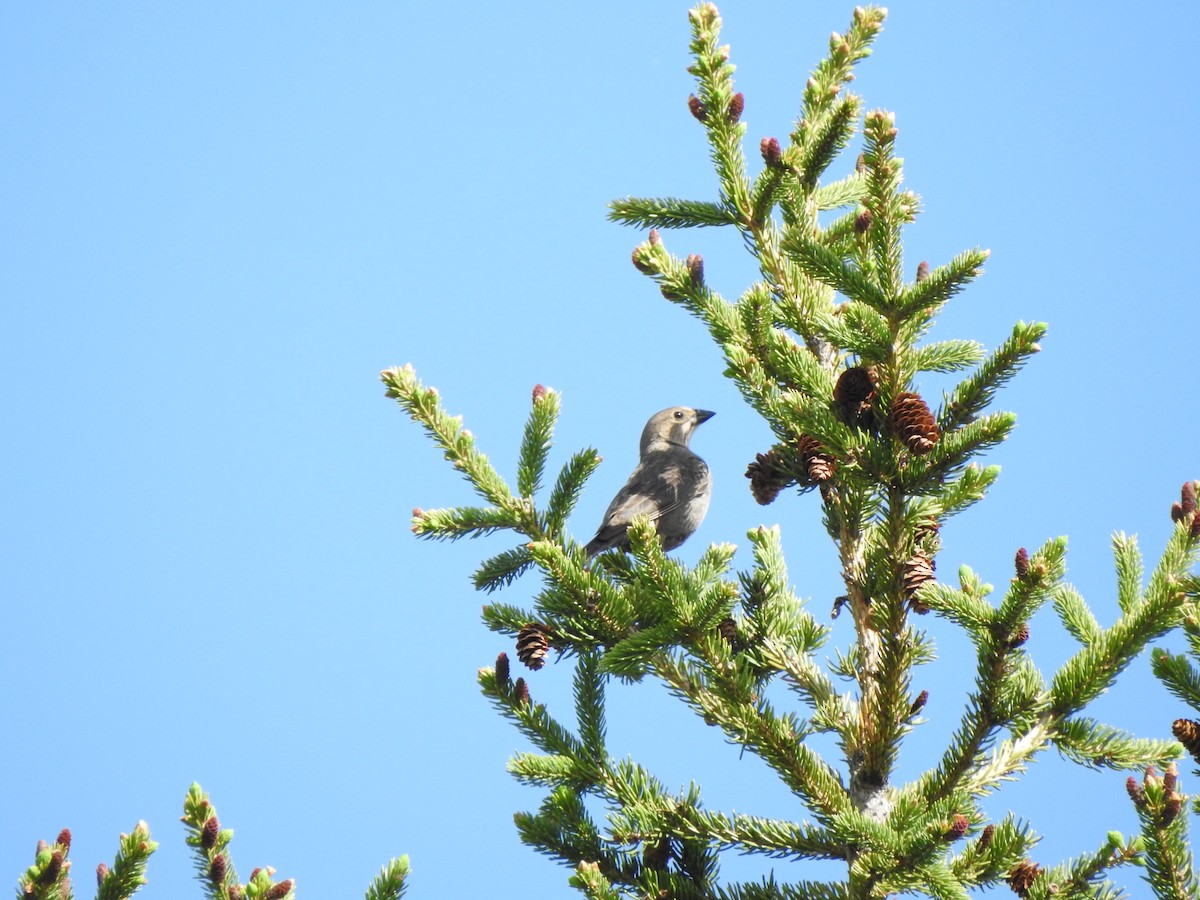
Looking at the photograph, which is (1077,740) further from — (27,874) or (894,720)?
(27,874)

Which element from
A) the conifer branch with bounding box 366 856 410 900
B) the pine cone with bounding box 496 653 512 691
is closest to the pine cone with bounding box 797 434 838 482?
the pine cone with bounding box 496 653 512 691

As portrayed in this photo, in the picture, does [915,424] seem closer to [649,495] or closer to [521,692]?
[521,692]

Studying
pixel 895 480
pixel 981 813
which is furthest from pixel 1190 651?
pixel 895 480

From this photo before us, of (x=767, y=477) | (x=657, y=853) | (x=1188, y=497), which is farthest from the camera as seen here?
(x=767, y=477)

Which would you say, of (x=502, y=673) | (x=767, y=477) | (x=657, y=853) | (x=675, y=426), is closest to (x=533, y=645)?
(x=502, y=673)

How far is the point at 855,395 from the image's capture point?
356 cm

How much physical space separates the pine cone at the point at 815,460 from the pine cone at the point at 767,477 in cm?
19

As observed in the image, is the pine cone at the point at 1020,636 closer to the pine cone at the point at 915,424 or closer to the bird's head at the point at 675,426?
the pine cone at the point at 915,424

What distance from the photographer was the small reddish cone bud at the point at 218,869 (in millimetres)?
3033

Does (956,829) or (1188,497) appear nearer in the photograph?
(956,829)

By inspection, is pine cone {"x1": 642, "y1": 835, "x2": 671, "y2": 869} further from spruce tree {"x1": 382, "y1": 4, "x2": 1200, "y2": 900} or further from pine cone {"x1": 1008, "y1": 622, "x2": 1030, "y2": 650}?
pine cone {"x1": 1008, "y1": 622, "x2": 1030, "y2": 650}

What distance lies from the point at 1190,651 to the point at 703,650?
62.8 inches

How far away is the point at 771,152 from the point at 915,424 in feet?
3.70

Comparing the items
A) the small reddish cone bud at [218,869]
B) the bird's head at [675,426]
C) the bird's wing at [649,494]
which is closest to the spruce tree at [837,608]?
the small reddish cone bud at [218,869]
